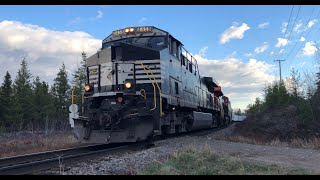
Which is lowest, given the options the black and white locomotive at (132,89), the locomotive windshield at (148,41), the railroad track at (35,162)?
the railroad track at (35,162)

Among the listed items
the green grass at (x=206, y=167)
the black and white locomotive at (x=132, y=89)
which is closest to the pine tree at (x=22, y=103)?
the black and white locomotive at (x=132, y=89)

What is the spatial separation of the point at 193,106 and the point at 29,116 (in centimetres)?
4227

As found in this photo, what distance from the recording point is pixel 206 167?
7371mm

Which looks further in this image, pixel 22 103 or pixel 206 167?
pixel 22 103

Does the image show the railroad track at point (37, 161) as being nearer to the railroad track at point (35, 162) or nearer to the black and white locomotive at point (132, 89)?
the railroad track at point (35, 162)

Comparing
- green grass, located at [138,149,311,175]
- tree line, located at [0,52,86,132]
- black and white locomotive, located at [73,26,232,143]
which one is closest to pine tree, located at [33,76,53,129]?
tree line, located at [0,52,86,132]

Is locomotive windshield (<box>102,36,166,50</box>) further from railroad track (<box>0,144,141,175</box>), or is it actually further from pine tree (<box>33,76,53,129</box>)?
pine tree (<box>33,76,53,129</box>)

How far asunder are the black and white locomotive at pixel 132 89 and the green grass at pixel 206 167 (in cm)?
362

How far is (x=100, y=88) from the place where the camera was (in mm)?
13336

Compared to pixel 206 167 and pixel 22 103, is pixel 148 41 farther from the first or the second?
pixel 22 103

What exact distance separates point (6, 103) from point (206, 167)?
50664 millimetres

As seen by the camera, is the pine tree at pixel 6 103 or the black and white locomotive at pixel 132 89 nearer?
the black and white locomotive at pixel 132 89

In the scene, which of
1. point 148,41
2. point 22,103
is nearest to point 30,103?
point 22,103

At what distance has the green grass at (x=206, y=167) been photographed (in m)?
6.91
